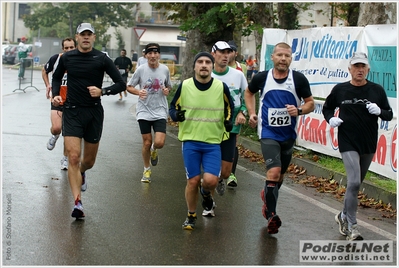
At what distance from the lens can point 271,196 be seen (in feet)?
26.9

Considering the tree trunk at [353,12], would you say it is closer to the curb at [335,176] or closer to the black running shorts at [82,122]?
the curb at [335,176]

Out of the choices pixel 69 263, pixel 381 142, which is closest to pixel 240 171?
pixel 381 142

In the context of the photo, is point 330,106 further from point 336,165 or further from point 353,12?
point 353,12

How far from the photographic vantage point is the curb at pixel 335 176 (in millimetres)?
10008

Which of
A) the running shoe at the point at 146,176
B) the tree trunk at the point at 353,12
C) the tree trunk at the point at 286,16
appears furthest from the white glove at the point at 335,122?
the tree trunk at the point at 286,16

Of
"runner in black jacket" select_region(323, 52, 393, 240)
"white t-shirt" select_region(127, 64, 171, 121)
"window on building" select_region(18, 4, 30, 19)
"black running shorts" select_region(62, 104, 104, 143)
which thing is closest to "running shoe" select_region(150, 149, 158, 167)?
"white t-shirt" select_region(127, 64, 171, 121)

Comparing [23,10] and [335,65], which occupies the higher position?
[335,65]

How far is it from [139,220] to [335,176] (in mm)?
4163

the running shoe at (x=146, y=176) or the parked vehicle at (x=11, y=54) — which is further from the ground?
the running shoe at (x=146, y=176)

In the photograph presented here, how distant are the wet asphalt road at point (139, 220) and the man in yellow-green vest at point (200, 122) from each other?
513mm

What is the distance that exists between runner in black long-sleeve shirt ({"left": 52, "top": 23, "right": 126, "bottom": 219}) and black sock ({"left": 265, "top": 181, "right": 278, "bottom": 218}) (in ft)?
6.48

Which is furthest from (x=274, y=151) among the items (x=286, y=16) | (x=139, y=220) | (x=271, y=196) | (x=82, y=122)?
(x=286, y=16)

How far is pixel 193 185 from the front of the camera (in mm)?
8102

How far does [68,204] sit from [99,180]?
1.81m
